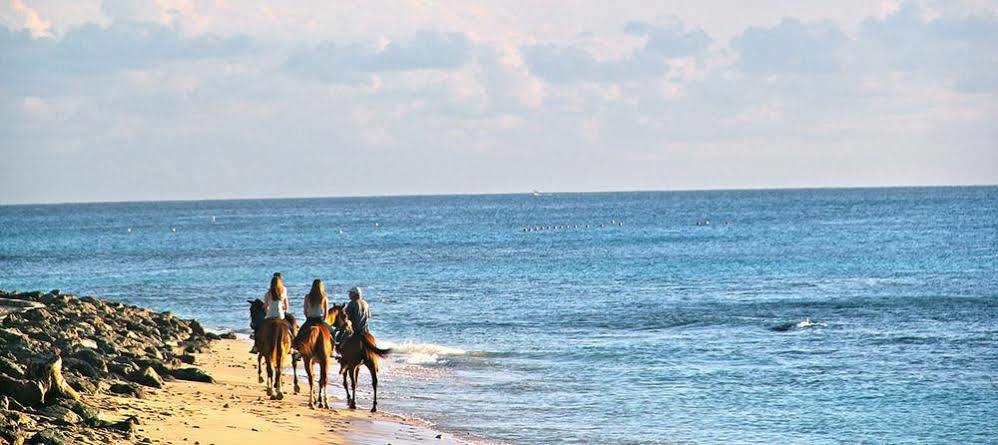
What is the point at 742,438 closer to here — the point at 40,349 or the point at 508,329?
the point at 40,349

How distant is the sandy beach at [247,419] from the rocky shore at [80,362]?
0.45m

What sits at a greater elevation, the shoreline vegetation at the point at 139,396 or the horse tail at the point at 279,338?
the horse tail at the point at 279,338

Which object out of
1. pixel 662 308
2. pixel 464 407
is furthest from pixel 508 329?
pixel 464 407

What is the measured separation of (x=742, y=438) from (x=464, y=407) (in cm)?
563

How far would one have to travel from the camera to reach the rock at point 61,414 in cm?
1451

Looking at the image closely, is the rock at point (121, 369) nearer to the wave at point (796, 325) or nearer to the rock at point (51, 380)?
the rock at point (51, 380)

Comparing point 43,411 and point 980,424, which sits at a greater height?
point 43,411

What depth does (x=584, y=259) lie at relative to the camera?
77250mm

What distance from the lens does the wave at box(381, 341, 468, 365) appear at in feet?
100

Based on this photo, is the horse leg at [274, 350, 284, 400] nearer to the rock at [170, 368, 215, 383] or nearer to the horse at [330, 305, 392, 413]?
the horse at [330, 305, 392, 413]

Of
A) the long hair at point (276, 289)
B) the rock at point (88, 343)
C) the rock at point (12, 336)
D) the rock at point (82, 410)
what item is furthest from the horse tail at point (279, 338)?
the rock at point (82, 410)

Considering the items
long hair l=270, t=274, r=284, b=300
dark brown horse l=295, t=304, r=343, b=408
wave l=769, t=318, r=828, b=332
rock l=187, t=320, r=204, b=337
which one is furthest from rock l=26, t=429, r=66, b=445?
wave l=769, t=318, r=828, b=332

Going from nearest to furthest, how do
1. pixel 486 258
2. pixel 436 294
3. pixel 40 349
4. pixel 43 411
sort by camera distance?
pixel 43 411, pixel 40 349, pixel 436 294, pixel 486 258

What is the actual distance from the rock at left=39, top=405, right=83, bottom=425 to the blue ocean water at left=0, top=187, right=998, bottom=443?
301 inches
